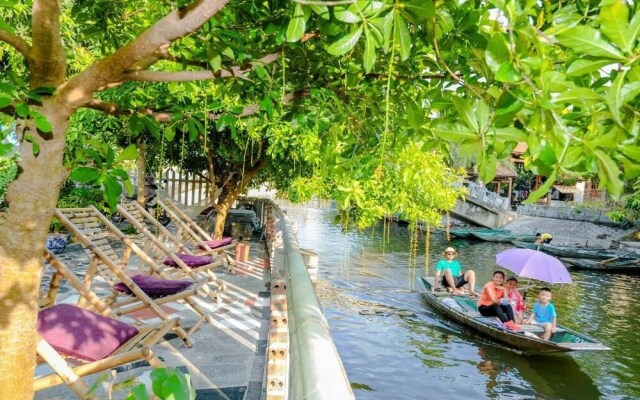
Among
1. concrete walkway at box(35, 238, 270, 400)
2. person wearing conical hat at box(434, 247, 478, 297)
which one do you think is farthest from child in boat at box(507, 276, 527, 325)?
concrete walkway at box(35, 238, 270, 400)

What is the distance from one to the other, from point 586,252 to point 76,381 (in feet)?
82.8

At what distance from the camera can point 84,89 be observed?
1992mm

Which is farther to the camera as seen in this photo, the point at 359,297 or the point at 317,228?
the point at 317,228

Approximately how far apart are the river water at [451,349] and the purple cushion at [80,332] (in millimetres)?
5222

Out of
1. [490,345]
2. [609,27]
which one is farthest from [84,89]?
[490,345]

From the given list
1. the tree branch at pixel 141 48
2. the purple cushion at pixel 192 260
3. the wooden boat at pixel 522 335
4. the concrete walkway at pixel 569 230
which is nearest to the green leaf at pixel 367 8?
the tree branch at pixel 141 48

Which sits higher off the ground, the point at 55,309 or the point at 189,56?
the point at 189,56

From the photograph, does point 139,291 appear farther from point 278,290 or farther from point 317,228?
point 317,228

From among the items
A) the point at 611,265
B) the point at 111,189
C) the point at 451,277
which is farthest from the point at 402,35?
the point at 611,265

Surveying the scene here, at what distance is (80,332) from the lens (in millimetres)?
3555

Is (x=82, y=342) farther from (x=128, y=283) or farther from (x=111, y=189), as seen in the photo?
(x=111, y=189)

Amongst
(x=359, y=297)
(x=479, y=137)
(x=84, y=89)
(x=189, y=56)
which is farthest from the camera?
(x=359, y=297)

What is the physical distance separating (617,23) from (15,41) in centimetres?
221

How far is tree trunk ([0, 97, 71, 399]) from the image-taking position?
2.09 m
